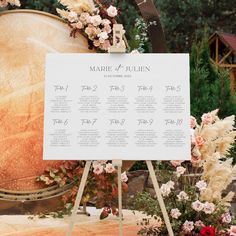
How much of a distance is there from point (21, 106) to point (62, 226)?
3.82 feet

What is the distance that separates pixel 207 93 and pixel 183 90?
409 cm

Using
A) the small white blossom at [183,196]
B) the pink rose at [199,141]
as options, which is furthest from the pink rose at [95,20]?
the small white blossom at [183,196]

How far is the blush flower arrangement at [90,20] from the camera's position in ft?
19.2

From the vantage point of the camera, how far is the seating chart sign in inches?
160

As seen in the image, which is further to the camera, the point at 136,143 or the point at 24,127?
the point at 24,127

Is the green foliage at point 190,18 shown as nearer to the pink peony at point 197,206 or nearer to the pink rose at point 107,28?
the pink rose at point 107,28

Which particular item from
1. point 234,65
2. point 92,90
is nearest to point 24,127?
point 92,90

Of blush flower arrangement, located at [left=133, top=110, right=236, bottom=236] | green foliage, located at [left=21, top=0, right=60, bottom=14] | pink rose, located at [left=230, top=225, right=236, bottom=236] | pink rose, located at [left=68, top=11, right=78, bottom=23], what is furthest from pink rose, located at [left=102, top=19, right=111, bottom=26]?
green foliage, located at [left=21, top=0, right=60, bottom=14]

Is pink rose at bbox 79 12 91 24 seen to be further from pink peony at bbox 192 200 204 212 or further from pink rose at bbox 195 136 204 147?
pink peony at bbox 192 200 204 212

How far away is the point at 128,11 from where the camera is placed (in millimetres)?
15633

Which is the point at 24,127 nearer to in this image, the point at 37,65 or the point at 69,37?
the point at 37,65

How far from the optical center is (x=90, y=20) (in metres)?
5.89

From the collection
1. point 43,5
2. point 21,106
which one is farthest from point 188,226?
point 43,5

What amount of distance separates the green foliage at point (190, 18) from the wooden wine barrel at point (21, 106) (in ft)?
36.4
